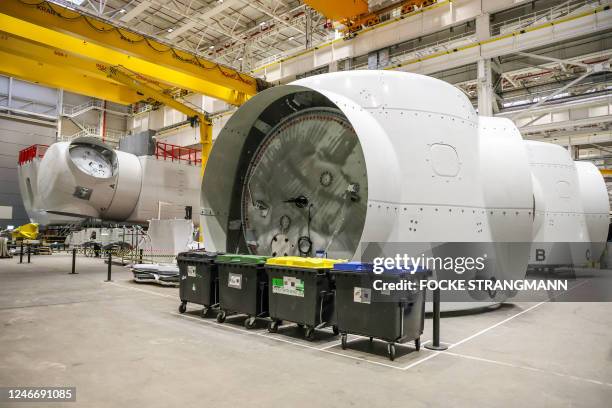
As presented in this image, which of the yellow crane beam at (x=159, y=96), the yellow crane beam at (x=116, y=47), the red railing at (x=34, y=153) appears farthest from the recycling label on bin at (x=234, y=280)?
the red railing at (x=34, y=153)

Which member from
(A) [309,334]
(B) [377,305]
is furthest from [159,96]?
(B) [377,305]

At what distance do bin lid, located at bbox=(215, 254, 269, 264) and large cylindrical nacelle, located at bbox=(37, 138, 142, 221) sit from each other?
387 inches

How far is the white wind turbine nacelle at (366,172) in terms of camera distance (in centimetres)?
498

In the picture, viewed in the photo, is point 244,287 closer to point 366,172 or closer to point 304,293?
point 304,293

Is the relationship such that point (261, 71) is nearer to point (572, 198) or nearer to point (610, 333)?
point (572, 198)

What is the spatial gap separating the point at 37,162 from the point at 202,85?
7.31m

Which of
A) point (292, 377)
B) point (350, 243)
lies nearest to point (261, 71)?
point (350, 243)

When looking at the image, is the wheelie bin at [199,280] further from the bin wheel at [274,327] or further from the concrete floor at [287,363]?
the bin wheel at [274,327]

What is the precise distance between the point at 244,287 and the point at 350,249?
1.52 m

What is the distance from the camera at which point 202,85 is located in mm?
14023

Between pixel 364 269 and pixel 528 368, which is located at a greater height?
pixel 364 269

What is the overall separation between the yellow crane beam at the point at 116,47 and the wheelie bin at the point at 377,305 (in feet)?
31.6

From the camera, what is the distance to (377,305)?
370cm

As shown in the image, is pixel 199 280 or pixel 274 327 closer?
pixel 274 327
